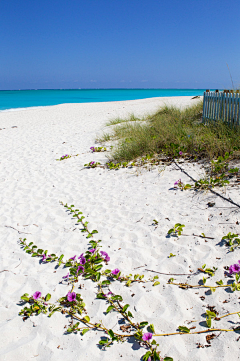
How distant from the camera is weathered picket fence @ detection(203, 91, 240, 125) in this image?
6188 millimetres

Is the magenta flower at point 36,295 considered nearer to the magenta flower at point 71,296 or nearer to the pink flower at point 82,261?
the magenta flower at point 71,296

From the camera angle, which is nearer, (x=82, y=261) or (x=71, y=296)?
(x=71, y=296)

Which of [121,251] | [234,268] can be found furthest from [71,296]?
[234,268]

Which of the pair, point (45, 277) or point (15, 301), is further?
point (45, 277)

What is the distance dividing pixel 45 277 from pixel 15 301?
0.39 meters

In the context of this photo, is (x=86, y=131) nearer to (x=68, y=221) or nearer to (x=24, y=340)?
(x=68, y=221)

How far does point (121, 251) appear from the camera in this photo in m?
2.98

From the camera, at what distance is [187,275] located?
2.47m

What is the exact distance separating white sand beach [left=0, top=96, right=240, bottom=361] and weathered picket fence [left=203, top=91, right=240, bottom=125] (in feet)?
7.41

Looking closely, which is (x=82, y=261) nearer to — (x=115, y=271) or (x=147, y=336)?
(x=115, y=271)

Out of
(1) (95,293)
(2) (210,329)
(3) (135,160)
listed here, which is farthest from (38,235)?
(3) (135,160)

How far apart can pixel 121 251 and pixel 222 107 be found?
5781 millimetres

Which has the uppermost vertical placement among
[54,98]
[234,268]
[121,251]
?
[54,98]

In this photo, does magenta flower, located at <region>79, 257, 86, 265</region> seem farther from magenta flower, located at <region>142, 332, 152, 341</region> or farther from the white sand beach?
magenta flower, located at <region>142, 332, 152, 341</region>
